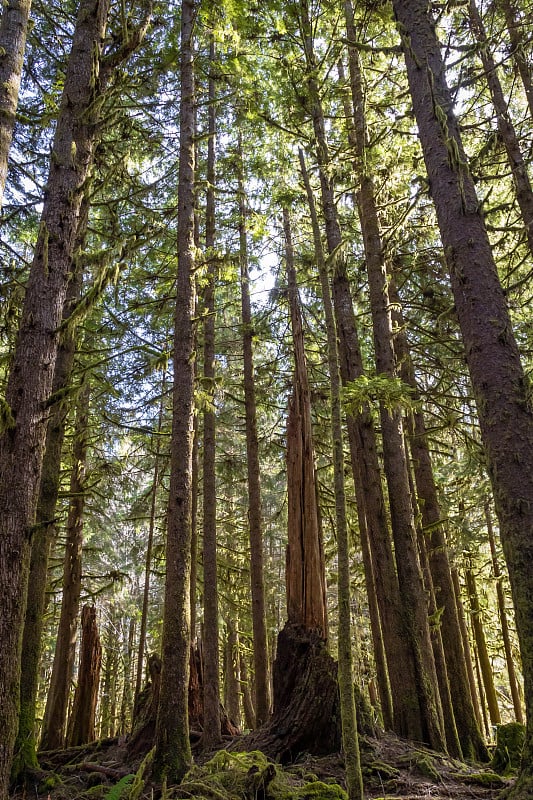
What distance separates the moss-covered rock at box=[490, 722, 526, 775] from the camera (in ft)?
19.3

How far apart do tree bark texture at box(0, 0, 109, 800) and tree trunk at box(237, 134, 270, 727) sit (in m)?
4.48

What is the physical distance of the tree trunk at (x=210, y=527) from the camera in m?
9.18

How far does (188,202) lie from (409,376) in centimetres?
563

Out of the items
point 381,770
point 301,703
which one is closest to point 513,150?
point 301,703

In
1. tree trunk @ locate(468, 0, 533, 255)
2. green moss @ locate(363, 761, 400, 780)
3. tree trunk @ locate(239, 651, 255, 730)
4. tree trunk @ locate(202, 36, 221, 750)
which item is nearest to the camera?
green moss @ locate(363, 761, 400, 780)

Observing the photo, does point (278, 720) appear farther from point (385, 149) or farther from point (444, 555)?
point (385, 149)

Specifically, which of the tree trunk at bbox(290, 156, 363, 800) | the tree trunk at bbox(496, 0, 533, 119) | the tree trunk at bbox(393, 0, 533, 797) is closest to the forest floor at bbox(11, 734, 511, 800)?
the tree trunk at bbox(290, 156, 363, 800)

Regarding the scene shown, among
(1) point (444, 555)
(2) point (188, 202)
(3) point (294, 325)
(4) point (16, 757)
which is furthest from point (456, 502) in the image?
(4) point (16, 757)

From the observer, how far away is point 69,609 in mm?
11695

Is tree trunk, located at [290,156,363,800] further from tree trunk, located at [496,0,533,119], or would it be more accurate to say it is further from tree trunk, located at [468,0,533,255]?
tree trunk, located at [496,0,533,119]

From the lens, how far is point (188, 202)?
352 inches

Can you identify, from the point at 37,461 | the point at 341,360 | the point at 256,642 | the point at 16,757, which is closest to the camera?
the point at 37,461

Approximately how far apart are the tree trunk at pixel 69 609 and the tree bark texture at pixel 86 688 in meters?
0.26

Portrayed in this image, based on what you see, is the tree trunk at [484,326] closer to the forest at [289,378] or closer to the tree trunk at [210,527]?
the forest at [289,378]
